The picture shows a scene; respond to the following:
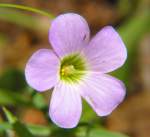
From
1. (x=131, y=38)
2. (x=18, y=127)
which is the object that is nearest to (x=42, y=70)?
(x=18, y=127)

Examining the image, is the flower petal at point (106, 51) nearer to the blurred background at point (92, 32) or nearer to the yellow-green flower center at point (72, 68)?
the yellow-green flower center at point (72, 68)

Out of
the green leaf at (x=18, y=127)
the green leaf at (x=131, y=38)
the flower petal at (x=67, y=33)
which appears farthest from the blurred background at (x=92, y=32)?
the flower petal at (x=67, y=33)

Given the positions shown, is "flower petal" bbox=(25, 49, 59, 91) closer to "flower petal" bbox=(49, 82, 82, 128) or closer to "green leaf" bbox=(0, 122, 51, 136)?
"flower petal" bbox=(49, 82, 82, 128)

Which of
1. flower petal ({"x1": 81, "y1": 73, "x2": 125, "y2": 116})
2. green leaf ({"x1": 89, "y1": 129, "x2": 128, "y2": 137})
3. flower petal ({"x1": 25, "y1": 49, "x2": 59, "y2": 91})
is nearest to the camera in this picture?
flower petal ({"x1": 25, "y1": 49, "x2": 59, "y2": 91})

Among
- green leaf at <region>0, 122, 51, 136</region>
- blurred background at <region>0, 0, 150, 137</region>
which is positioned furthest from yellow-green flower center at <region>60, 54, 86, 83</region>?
blurred background at <region>0, 0, 150, 137</region>

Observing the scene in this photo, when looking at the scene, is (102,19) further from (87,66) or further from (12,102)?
(87,66)

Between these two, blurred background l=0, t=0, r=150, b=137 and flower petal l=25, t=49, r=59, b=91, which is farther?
blurred background l=0, t=0, r=150, b=137

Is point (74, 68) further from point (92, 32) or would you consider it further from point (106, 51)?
point (92, 32)
